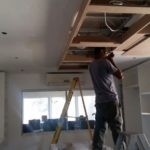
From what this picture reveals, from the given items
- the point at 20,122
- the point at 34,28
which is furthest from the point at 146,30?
the point at 20,122

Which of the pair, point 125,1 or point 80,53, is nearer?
point 125,1

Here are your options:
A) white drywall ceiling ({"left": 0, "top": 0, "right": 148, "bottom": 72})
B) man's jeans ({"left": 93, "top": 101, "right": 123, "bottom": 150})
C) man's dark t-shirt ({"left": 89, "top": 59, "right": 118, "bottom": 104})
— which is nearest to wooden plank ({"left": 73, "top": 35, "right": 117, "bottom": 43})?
white drywall ceiling ({"left": 0, "top": 0, "right": 148, "bottom": 72})

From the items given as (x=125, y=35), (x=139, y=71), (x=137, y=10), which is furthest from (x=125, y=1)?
(x=139, y=71)

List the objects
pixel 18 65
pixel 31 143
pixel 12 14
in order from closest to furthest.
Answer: pixel 12 14 < pixel 18 65 < pixel 31 143

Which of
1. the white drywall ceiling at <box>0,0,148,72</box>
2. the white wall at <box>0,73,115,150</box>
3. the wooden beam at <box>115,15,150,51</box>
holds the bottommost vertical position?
the white wall at <box>0,73,115,150</box>

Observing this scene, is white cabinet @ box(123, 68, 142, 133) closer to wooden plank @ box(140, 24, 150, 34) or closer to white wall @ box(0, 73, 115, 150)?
white wall @ box(0, 73, 115, 150)

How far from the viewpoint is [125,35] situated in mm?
3094

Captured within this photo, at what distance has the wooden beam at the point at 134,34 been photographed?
8.47 ft

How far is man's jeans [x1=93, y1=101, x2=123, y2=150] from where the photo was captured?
2627 mm

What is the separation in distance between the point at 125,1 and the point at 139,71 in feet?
11.6

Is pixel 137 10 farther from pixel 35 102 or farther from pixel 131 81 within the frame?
pixel 35 102

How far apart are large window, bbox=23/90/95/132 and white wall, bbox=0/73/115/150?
0.15 meters

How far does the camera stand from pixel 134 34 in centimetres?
288

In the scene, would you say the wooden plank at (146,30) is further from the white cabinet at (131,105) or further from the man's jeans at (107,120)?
the white cabinet at (131,105)
